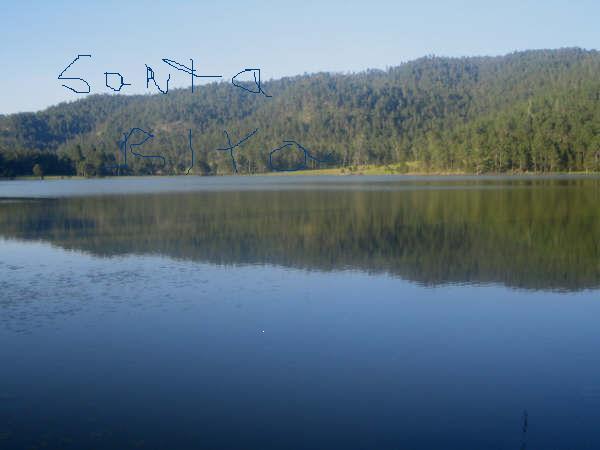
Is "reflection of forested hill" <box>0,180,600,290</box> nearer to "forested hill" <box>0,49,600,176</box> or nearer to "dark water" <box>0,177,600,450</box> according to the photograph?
"dark water" <box>0,177,600,450</box>

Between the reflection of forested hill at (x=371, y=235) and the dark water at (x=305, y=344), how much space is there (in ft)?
0.52

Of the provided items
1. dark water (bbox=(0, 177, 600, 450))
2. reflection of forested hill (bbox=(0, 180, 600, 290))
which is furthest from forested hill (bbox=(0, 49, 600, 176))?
dark water (bbox=(0, 177, 600, 450))

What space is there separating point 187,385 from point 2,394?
2.28 metres

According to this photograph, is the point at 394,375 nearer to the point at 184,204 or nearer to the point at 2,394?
the point at 2,394

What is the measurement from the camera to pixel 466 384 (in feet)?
25.7

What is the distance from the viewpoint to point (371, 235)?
22359mm

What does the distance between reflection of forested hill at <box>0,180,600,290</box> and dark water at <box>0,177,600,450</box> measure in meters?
0.16

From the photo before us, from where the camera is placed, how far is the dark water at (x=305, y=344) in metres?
6.69

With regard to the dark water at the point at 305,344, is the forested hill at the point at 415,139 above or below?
above

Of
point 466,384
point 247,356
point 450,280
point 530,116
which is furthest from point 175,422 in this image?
point 530,116

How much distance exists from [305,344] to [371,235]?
1307cm

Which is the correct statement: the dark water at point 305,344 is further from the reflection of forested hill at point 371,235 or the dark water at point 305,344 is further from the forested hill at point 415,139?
the forested hill at point 415,139

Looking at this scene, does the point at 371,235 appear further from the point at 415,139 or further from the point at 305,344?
the point at 415,139

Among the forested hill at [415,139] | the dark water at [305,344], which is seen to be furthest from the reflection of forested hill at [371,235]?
the forested hill at [415,139]
